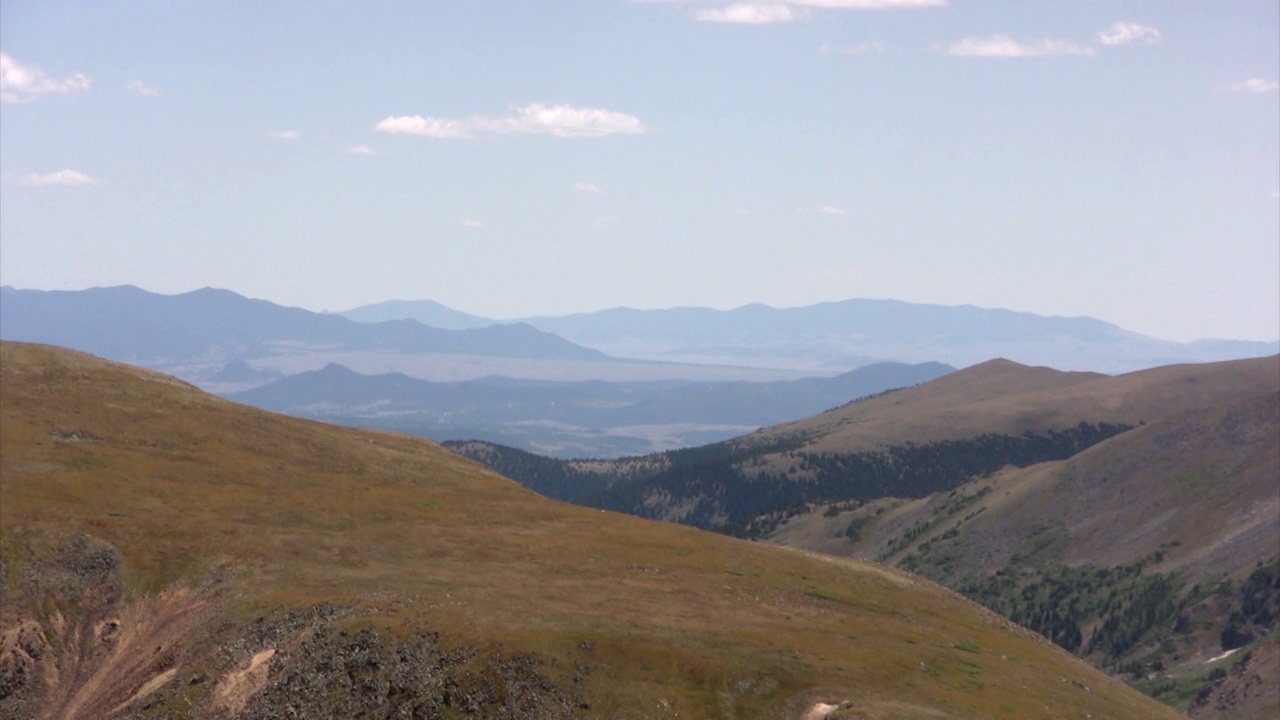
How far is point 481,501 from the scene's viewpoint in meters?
86.2

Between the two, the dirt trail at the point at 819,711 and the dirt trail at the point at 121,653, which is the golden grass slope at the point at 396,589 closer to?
the dirt trail at the point at 121,653

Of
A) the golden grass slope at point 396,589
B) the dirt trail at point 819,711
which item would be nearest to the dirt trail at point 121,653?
the golden grass slope at point 396,589

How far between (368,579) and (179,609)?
9.94 m

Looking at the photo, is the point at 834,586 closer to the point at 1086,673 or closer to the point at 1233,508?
the point at 1086,673

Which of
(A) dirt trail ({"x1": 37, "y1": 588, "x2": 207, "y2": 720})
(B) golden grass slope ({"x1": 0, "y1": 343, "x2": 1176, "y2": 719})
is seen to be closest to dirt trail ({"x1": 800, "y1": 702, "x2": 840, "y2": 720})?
(B) golden grass slope ({"x1": 0, "y1": 343, "x2": 1176, "y2": 719})

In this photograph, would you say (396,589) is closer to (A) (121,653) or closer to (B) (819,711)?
(A) (121,653)

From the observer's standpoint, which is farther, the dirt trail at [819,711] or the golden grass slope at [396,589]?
the golden grass slope at [396,589]

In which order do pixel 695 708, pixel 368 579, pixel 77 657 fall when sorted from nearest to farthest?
pixel 695 708, pixel 77 657, pixel 368 579

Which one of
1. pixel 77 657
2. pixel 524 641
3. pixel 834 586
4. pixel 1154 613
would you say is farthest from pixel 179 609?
pixel 1154 613

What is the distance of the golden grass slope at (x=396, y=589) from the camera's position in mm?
54656

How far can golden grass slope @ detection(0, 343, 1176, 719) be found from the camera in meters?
54.7

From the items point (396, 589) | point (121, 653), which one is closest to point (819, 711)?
point (396, 589)

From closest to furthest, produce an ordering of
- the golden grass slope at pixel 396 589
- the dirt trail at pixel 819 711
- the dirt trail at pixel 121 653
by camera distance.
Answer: the dirt trail at pixel 819 711, the golden grass slope at pixel 396 589, the dirt trail at pixel 121 653

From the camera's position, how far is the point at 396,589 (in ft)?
203
